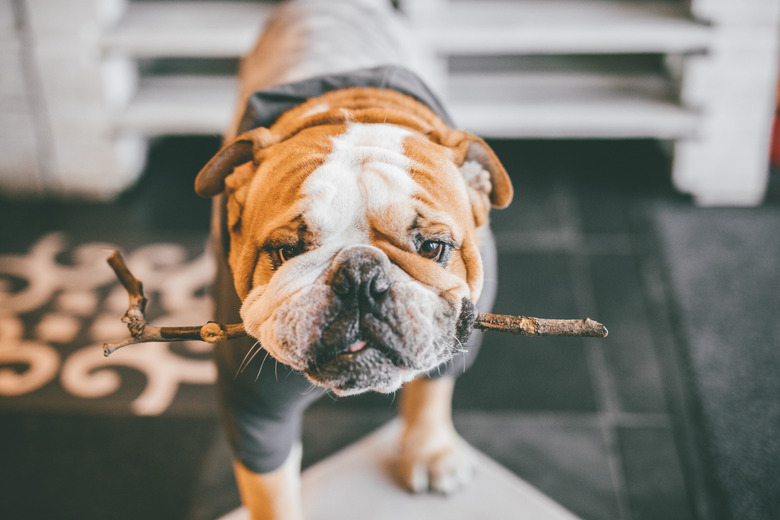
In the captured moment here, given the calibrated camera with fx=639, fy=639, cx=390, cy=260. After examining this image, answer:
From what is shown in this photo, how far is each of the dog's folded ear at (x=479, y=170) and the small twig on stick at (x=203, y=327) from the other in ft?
0.94

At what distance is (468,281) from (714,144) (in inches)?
79.4

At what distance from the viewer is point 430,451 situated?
164 cm

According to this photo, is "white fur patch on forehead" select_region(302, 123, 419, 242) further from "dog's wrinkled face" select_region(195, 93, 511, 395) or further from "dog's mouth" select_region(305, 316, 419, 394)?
"dog's mouth" select_region(305, 316, 419, 394)

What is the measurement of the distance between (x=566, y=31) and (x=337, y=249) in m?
1.86

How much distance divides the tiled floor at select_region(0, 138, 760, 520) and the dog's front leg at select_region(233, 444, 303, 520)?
30 centimetres

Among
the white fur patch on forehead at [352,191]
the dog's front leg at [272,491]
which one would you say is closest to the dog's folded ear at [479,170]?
the white fur patch on forehead at [352,191]

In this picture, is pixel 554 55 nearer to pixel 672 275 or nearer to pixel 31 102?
pixel 672 275

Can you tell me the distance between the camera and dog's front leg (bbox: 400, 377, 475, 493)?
1618 mm

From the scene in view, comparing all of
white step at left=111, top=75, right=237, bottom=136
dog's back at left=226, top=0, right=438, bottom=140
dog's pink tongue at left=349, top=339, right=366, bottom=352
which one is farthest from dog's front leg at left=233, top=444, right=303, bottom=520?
white step at left=111, top=75, right=237, bottom=136

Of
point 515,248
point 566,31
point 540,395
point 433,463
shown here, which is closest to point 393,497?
point 433,463

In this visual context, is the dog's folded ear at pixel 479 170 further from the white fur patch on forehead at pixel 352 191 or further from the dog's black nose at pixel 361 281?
the dog's black nose at pixel 361 281

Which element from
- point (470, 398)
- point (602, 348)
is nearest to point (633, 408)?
point (602, 348)

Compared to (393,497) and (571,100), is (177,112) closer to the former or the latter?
(571,100)

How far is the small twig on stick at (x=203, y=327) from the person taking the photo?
3.14ft
